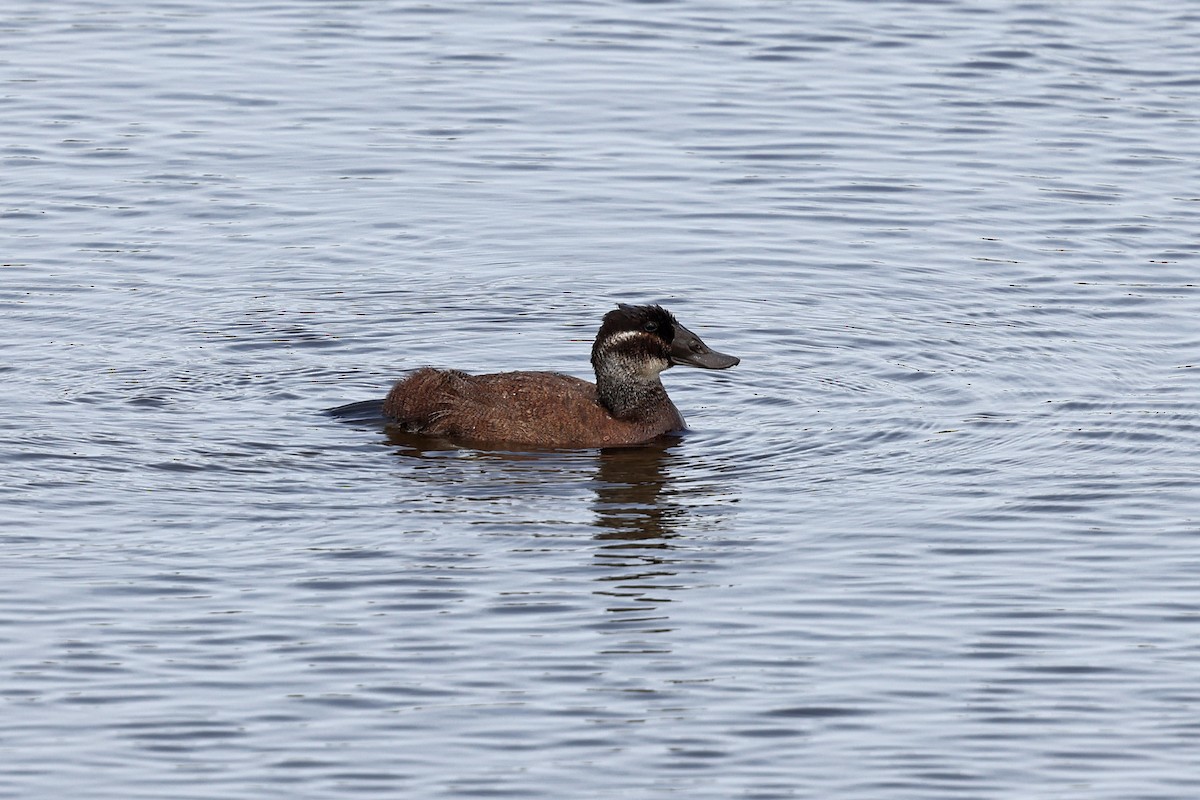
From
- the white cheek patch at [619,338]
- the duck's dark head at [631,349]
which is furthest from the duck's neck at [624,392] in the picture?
the white cheek patch at [619,338]

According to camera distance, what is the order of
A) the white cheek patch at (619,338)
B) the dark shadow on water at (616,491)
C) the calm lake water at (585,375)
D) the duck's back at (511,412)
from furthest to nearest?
the white cheek patch at (619,338), the duck's back at (511,412), the dark shadow on water at (616,491), the calm lake water at (585,375)

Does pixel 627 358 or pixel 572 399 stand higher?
pixel 627 358

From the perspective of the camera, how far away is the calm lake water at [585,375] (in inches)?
373

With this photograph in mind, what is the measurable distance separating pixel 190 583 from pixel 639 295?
261 inches

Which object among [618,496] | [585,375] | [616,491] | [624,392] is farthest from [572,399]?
[585,375]

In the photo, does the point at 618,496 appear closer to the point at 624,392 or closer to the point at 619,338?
the point at 624,392

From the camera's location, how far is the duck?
1394cm

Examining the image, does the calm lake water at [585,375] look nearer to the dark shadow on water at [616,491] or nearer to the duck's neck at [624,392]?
the dark shadow on water at [616,491]

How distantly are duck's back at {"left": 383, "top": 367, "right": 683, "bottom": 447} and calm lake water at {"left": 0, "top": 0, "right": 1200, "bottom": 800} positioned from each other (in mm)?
194

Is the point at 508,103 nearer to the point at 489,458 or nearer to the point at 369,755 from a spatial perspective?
the point at 489,458

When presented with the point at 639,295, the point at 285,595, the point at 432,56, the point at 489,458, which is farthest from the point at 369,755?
the point at 432,56

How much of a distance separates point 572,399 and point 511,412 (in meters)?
0.46

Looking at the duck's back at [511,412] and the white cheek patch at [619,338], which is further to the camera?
the white cheek patch at [619,338]

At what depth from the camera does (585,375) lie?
15.6 m
